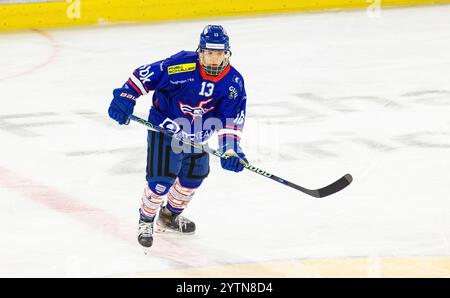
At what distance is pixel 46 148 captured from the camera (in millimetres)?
7258

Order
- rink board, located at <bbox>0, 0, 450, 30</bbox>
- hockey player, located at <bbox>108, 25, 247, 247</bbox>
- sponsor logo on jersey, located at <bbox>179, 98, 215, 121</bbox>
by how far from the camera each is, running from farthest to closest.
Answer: rink board, located at <bbox>0, 0, 450, 30</bbox>, sponsor logo on jersey, located at <bbox>179, 98, 215, 121</bbox>, hockey player, located at <bbox>108, 25, 247, 247</bbox>

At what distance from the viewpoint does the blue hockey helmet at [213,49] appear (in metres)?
5.18

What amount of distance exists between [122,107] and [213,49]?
566 millimetres

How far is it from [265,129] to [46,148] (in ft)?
5.28

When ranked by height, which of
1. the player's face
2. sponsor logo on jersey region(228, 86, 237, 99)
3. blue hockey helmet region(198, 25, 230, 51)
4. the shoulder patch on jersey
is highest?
blue hockey helmet region(198, 25, 230, 51)

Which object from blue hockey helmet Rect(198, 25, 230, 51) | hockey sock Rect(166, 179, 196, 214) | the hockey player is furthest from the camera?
hockey sock Rect(166, 179, 196, 214)

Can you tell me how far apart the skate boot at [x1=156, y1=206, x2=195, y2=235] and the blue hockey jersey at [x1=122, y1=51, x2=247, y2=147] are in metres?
0.57

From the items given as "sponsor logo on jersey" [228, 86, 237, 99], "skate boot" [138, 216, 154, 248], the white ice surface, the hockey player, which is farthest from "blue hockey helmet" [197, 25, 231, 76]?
the white ice surface

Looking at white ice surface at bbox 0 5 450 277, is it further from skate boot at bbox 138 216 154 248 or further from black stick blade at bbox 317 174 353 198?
black stick blade at bbox 317 174 353 198

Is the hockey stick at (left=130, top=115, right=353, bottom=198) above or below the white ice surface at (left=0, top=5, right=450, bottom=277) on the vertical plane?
above

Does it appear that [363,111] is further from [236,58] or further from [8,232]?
[8,232]

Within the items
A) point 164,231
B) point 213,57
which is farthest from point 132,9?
point 213,57

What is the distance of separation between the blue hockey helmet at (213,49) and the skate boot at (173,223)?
982 millimetres

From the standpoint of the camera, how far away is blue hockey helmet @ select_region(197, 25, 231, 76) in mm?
5184
